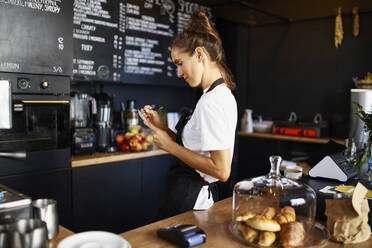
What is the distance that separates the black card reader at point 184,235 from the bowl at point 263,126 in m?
3.54

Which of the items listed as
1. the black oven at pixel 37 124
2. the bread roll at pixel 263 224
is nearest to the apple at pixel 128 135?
the black oven at pixel 37 124

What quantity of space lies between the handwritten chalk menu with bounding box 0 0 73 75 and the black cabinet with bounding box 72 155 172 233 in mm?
828

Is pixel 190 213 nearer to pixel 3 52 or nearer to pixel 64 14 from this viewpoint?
pixel 3 52

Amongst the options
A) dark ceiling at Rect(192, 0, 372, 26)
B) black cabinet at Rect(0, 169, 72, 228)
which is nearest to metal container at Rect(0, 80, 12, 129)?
black cabinet at Rect(0, 169, 72, 228)

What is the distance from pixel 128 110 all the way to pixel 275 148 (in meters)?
1.90

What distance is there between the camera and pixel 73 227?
2754mm

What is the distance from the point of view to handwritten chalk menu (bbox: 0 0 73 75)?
229 centimetres

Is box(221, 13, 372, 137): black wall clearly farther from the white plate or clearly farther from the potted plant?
the white plate

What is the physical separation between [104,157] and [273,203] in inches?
75.6

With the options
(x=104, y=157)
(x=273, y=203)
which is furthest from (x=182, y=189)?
Answer: (x=104, y=157)

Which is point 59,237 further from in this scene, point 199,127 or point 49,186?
point 49,186

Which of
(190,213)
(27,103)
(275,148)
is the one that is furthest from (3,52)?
(275,148)

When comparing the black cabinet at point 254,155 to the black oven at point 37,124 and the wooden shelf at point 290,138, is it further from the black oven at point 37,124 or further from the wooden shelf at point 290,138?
the black oven at point 37,124

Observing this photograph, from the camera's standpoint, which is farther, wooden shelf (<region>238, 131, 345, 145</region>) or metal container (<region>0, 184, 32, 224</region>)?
wooden shelf (<region>238, 131, 345, 145</region>)
